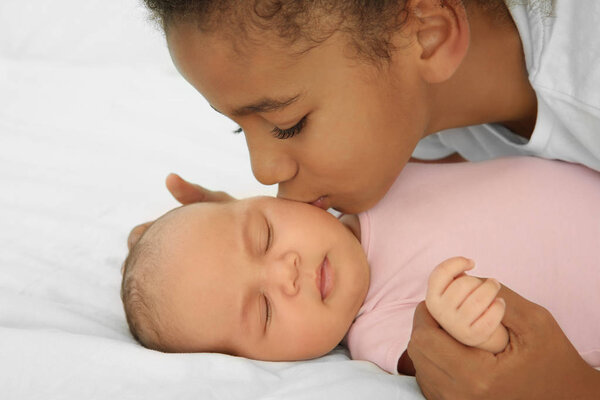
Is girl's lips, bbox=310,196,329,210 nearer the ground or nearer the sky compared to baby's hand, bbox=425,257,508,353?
nearer the sky

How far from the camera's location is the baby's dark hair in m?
1.00

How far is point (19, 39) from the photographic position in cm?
237

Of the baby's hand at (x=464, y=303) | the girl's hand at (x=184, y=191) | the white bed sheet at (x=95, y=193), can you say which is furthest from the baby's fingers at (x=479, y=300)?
the girl's hand at (x=184, y=191)

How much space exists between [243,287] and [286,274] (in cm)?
7

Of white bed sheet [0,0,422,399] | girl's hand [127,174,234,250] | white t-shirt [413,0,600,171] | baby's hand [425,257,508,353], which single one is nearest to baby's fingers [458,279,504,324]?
baby's hand [425,257,508,353]

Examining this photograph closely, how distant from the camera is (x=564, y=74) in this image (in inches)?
48.7

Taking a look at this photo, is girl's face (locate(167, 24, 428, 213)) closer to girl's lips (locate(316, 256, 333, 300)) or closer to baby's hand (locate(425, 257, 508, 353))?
girl's lips (locate(316, 256, 333, 300))

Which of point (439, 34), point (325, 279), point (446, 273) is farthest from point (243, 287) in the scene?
point (439, 34)

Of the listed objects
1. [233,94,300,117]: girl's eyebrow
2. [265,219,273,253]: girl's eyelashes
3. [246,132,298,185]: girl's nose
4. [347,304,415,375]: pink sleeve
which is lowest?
[347,304,415,375]: pink sleeve

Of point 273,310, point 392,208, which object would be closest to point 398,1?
point 392,208

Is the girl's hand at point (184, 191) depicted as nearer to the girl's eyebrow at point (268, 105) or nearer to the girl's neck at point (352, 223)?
the girl's neck at point (352, 223)

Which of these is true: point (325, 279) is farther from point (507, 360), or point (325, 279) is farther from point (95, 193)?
point (95, 193)

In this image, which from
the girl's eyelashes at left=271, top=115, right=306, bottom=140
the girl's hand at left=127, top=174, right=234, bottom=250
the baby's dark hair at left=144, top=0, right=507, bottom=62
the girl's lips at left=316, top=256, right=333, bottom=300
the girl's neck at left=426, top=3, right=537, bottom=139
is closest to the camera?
the baby's dark hair at left=144, top=0, right=507, bottom=62

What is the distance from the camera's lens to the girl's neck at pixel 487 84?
1.33m
